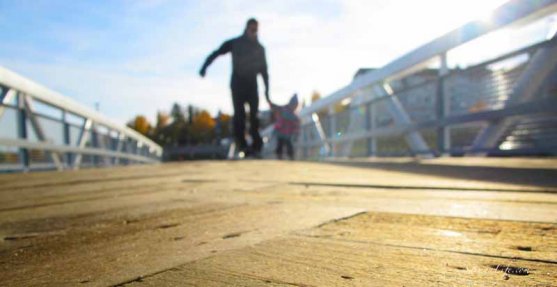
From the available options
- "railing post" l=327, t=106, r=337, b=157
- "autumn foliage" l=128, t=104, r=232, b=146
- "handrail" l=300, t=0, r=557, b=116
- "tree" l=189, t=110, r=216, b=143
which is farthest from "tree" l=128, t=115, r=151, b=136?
"handrail" l=300, t=0, r=557, b=116

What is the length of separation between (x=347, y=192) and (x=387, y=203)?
502mm

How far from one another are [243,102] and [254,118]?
0.41 metres

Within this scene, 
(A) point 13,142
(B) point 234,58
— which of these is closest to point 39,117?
(A) point 13,142

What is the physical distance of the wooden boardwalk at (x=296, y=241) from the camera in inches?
33.7

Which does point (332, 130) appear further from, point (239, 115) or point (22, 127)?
point (22, 127)

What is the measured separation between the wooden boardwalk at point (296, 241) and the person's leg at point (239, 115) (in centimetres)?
487

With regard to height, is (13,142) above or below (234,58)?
below

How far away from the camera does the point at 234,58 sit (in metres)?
6.86

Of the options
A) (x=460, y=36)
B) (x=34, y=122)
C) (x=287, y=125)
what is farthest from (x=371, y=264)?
(x=287, y=125)

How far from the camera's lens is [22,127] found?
22.0 feet

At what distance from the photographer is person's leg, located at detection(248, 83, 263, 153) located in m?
7.17

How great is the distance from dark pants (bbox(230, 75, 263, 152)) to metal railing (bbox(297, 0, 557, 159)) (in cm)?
225

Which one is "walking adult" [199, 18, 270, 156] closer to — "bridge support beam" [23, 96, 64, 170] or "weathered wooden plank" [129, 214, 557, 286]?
"bridge support beam" [23, 96, 64, 170]

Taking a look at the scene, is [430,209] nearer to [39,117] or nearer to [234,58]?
[234,58]
